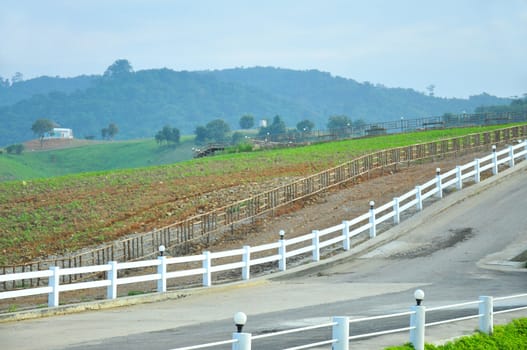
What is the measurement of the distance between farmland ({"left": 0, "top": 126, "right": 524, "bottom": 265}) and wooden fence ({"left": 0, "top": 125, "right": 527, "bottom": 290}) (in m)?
3.09

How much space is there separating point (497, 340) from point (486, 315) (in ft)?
1.44

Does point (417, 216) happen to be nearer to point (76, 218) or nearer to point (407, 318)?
point (407, 318)

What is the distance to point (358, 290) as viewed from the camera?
84.5 ft

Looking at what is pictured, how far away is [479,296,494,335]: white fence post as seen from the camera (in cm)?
1677

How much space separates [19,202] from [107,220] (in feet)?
40.9

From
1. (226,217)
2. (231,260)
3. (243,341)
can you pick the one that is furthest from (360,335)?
(226,217)

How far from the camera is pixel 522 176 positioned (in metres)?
46.2

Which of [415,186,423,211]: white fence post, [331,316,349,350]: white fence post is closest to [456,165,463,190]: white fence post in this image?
[415,186,423,211]: white fence post

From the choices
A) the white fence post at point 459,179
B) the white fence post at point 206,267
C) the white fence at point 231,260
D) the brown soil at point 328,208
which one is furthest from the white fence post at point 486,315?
the white fence post at point 459,179

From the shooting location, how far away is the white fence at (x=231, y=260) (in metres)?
22.4

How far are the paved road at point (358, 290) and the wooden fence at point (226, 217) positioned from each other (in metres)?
8.90

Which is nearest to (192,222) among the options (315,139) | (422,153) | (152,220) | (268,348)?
(152,220)

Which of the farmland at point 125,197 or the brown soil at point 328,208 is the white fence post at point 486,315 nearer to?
the brown soil at point 328,208

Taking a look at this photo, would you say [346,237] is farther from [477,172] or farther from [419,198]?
[477,172]
